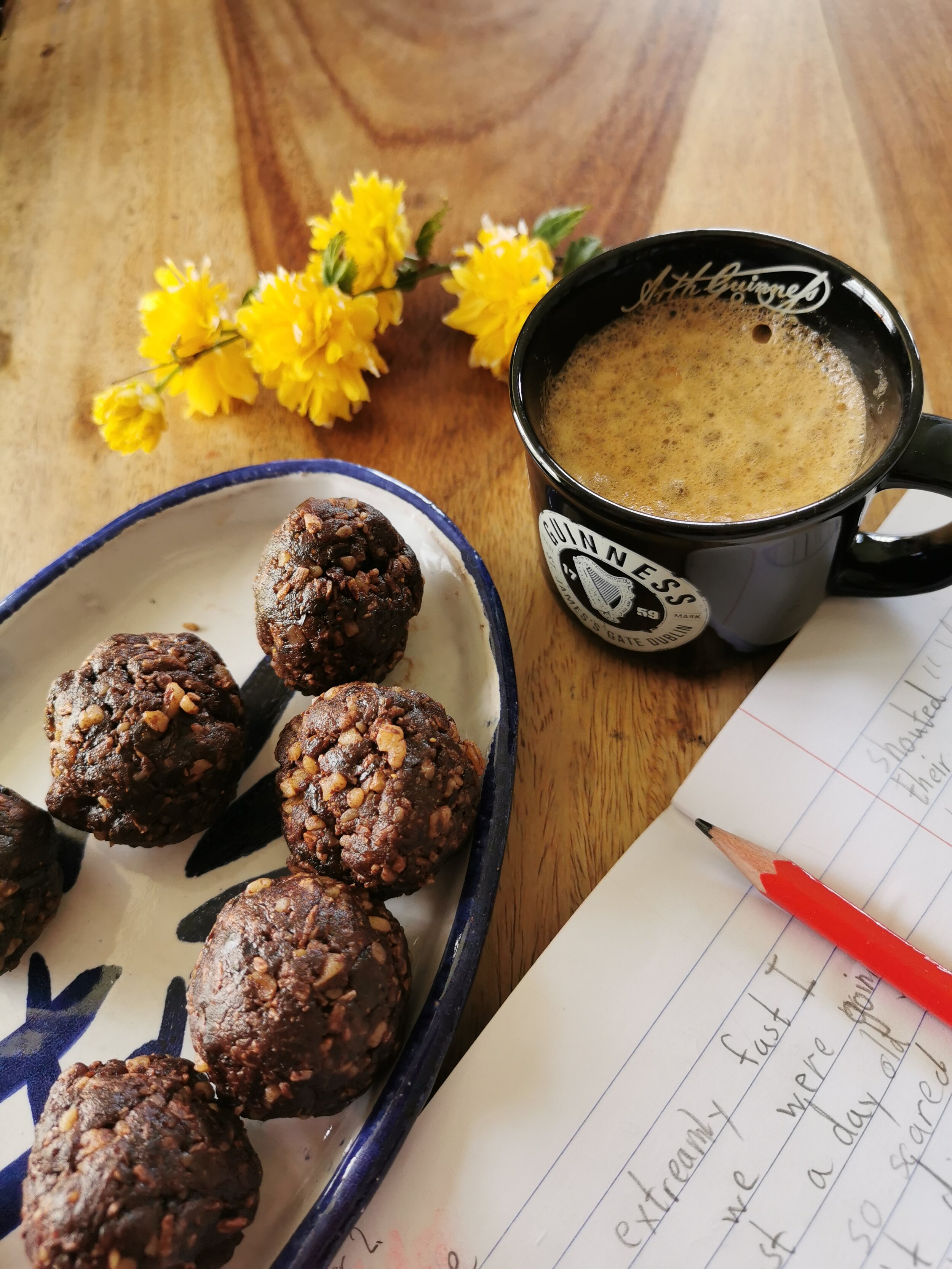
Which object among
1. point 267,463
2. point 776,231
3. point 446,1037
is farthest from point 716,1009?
point 776,231

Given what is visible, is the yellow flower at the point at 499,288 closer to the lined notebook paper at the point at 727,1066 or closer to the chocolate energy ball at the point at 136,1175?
the lined notebook paper at the point at 727,1066

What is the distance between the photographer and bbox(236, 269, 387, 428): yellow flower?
95cm

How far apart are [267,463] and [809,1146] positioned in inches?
29.6

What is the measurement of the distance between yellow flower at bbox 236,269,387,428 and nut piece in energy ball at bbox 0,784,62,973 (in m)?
0.51

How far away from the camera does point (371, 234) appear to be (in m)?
1.03

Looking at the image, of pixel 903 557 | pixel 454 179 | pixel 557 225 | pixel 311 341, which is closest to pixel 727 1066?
pixel 903 557

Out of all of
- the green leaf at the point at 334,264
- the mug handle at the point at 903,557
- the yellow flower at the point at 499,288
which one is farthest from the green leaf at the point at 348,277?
the mug handle at the point at 903,557

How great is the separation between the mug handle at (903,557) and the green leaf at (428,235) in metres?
0.60

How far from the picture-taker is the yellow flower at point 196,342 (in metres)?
0.99

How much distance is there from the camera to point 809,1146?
0.65 m

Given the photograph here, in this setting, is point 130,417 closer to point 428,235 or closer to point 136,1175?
point 428,235

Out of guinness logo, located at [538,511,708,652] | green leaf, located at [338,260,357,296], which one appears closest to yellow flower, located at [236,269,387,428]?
green leaf, located at [338,260,357,296]
